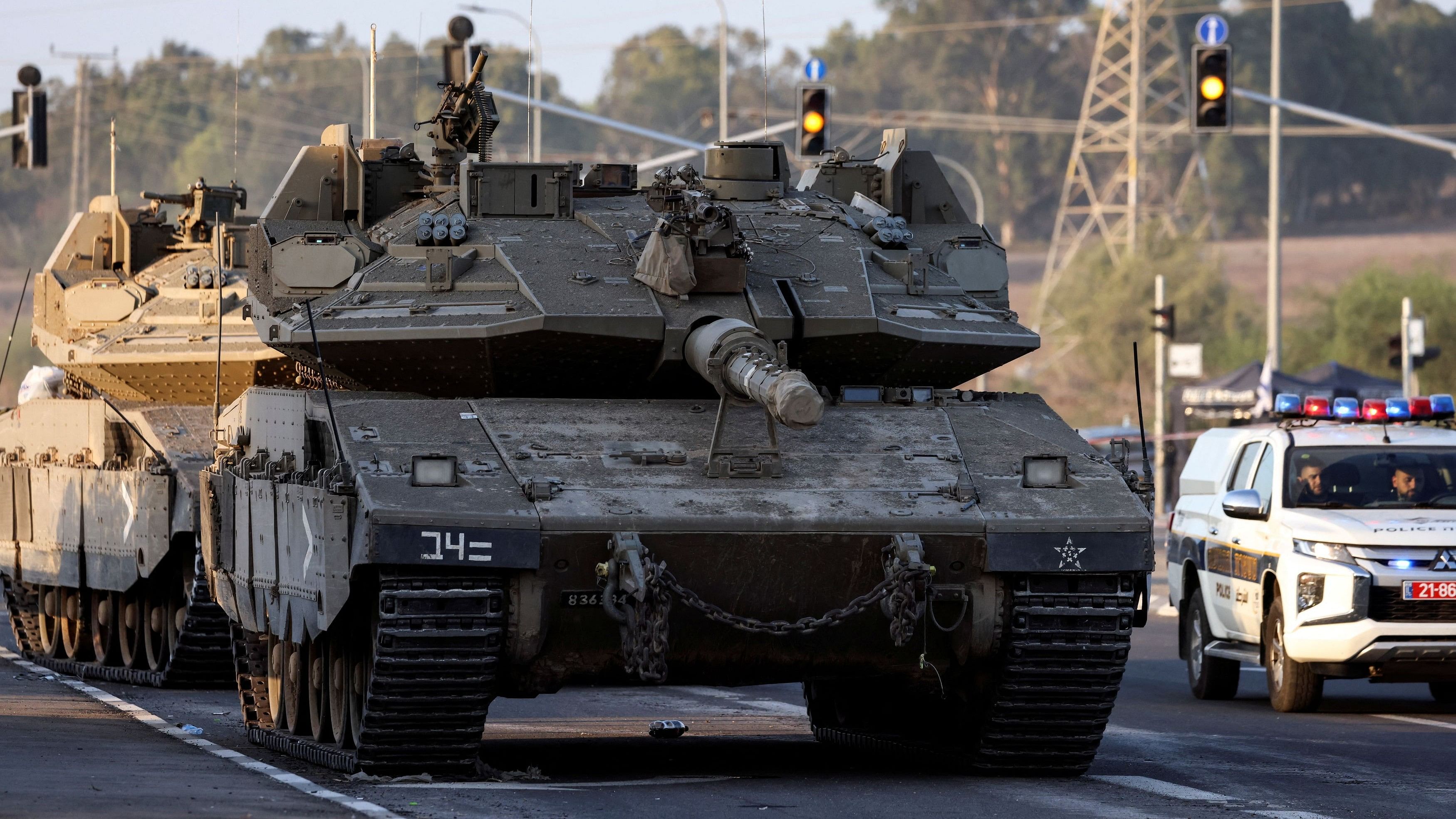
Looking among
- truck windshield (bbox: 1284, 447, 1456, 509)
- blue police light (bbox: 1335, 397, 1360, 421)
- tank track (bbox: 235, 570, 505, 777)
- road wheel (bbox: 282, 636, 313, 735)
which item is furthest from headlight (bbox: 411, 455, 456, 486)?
blue police light (bbox: 1335, 397, 1360, 421)

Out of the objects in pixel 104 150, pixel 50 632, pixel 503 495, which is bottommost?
pixel 50 632

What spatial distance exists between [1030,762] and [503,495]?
2.90 metres

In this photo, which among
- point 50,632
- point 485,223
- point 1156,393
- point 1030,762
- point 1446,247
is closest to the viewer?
point 1030,762

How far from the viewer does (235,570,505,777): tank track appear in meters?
11.1

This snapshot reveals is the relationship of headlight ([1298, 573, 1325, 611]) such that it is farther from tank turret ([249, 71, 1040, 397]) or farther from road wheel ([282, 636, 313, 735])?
road wheel ([282, 636, 313, 735])

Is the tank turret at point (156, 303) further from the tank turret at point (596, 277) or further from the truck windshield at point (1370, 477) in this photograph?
the truck windshield at point (1370, 477)

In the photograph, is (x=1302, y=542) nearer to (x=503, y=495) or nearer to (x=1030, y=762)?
(x=1030, y=762)

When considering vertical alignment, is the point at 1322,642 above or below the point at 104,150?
below

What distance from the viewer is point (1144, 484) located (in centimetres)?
1262

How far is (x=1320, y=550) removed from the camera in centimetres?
1562

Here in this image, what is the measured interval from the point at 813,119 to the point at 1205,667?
39.8 ft

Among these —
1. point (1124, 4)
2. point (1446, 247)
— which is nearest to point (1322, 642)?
point (1124, 4)

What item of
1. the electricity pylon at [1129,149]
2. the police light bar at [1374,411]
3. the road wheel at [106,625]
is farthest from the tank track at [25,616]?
the electricity pylon at [1129,149]

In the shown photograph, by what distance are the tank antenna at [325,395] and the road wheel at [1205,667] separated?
673cm
